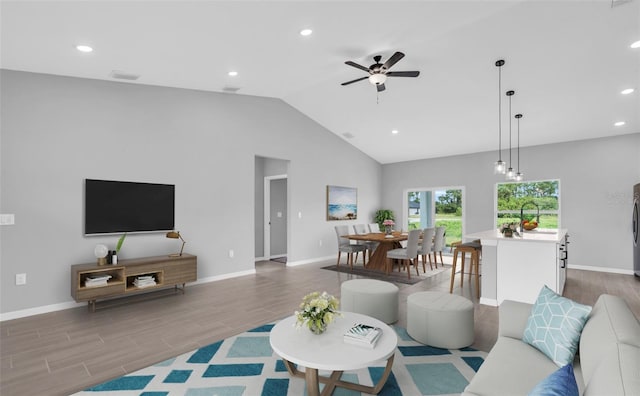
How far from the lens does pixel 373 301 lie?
3.31m

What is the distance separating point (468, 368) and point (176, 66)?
14.1 ft

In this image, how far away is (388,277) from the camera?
5699 millimetres

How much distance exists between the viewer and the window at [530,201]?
264 inches

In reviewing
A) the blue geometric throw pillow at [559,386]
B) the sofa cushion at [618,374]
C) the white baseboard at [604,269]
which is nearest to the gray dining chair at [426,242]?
the white baseboard at [604,269]

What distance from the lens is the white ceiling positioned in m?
2.85

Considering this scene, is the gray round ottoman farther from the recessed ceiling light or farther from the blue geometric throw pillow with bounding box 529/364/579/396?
the recessed ceiling light

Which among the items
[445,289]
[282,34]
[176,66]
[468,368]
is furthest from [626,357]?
[176,66]

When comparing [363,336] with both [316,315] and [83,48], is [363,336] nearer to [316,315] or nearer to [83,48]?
[316,315]

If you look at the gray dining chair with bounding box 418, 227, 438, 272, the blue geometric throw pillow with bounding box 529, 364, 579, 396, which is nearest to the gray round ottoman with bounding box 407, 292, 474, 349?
the blue geometric throw pillow with bounding box 529, 364, 579, 396

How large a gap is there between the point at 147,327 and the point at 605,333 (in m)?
3.67

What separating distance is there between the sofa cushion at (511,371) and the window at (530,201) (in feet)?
17.7

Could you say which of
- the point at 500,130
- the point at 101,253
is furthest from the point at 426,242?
the point at 101,253

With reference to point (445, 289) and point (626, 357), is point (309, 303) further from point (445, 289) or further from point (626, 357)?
point (445, 289)

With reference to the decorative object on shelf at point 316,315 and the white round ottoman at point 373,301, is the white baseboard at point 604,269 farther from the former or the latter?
the decorative object on shelf at point 316,315
